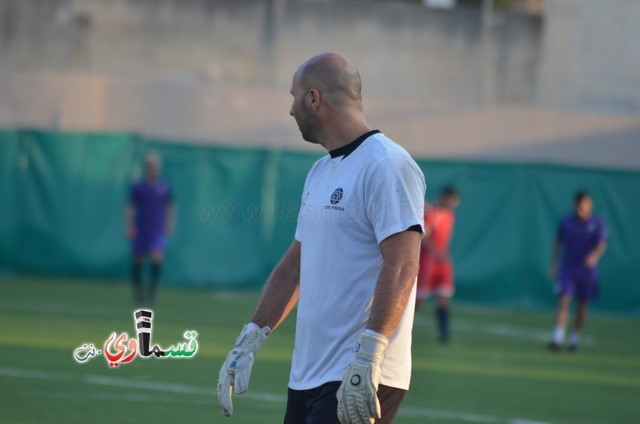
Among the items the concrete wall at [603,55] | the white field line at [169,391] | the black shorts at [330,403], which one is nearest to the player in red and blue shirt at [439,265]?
the white field line at [169,391]

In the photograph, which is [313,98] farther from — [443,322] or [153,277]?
[153,277]

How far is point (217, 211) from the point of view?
22031mm

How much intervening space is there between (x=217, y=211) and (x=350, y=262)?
17168 millimetres

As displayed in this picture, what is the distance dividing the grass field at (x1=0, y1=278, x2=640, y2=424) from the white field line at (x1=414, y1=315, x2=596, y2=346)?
24mm

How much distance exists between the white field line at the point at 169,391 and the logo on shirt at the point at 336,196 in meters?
5.27

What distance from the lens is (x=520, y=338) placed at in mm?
16812

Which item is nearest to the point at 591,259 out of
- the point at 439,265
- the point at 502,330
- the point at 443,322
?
the point at 439,265

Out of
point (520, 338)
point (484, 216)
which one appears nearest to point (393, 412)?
point (520, 338)

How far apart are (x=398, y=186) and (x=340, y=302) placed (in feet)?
1.86

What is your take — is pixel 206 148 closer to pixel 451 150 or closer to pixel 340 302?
pixel 451 150

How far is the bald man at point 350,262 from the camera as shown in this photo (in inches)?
188

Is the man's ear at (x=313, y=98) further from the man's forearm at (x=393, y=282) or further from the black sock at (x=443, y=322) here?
the black sock at (x=443, y=322)

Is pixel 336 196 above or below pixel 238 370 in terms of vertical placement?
above

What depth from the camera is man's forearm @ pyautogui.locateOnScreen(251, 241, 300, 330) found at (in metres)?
5.62
